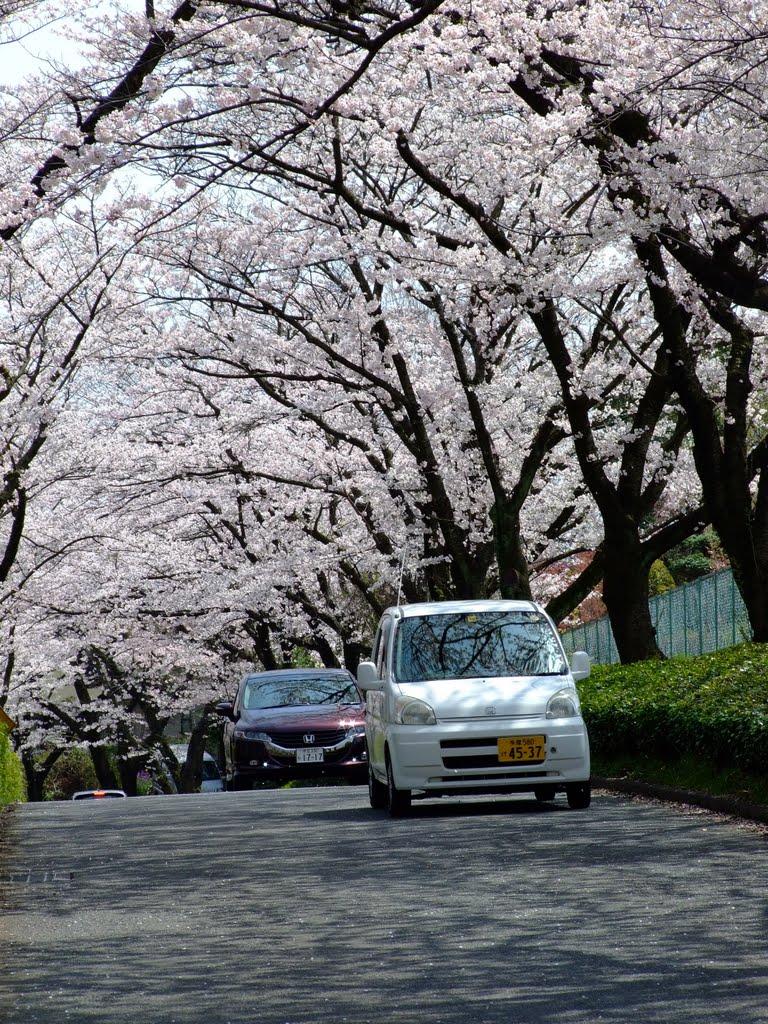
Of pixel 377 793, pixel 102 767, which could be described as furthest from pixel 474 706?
pixel 102 767

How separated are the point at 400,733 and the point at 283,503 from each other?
18.5 m

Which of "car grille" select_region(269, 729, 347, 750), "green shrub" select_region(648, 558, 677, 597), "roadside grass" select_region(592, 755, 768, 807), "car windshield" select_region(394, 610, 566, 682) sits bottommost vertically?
"roadside grass" select_region(592, 755, 768, 807)

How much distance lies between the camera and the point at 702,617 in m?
25.1

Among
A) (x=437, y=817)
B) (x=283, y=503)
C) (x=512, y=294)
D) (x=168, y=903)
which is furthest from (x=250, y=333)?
(x=168, y=903)

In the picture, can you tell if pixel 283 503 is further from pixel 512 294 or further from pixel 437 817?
pixel 437 817

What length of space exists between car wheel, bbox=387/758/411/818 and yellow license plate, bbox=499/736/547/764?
89cm

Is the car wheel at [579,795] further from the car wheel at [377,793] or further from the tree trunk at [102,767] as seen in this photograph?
the tree trunk at [102,767]

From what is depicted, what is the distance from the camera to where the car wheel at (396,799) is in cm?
1250

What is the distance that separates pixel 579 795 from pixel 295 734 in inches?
226

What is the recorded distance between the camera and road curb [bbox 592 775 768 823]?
36.5 ft

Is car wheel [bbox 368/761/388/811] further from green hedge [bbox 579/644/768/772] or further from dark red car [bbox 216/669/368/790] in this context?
dark red car [bbox 216/669/368/790]

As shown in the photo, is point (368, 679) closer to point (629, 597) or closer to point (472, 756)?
point (472, 756)

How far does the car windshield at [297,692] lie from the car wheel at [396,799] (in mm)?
5897

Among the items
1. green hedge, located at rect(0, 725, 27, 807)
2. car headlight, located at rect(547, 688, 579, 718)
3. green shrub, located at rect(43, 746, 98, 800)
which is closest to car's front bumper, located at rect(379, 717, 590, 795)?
car headlight, located at rect(547, 688, 579, 718)
